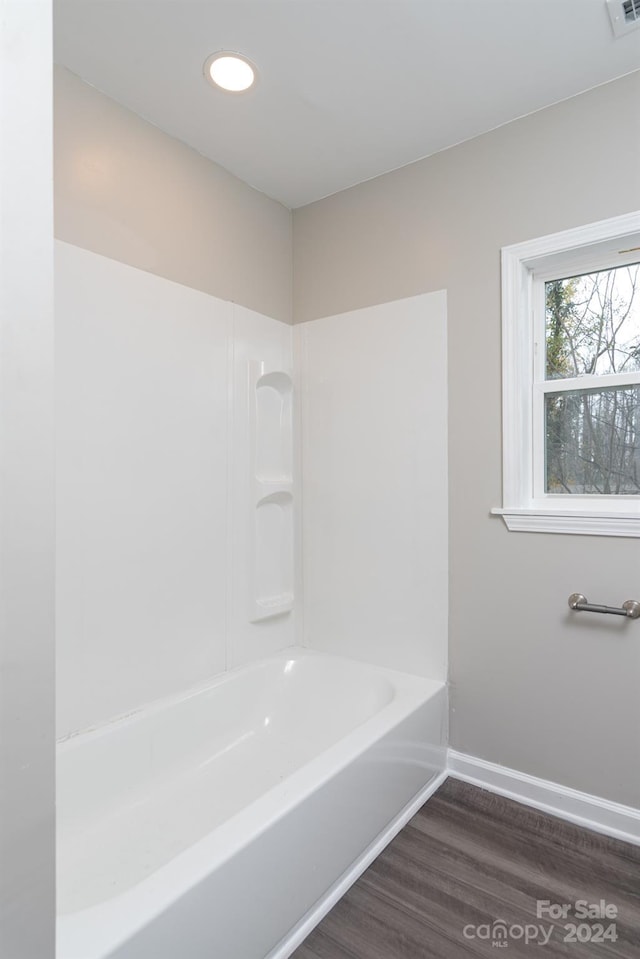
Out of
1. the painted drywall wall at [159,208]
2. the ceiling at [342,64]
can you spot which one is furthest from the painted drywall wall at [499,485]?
the painted drywall wall at [159,208]

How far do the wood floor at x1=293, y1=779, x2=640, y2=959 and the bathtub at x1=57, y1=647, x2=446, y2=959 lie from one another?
8 centimetres

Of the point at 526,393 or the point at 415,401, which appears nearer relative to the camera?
the point at 526,393

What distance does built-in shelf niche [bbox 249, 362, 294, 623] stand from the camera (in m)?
2.38

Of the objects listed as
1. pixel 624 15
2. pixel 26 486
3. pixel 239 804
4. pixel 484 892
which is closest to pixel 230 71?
pixel 624 15

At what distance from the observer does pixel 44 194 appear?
2.34 feet

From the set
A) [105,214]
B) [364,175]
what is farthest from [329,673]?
[364,175]

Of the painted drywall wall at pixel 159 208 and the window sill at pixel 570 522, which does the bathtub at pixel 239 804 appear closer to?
the window sill at pixel 570 522

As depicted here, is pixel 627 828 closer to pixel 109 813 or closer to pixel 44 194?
pixel 109 813

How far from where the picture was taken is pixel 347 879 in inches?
62.2

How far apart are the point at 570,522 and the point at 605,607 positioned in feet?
1.00

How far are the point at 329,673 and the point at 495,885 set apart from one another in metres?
0.99

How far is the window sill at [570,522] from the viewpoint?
1756 millimetres

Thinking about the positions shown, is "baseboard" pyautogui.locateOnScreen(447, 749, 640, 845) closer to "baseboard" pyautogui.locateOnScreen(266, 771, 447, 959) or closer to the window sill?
"baseboard" pyautogui.locateOnScreen(266, 771, 447, 959)

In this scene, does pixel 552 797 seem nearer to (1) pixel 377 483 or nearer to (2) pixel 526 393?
(1) pixel 377 483
